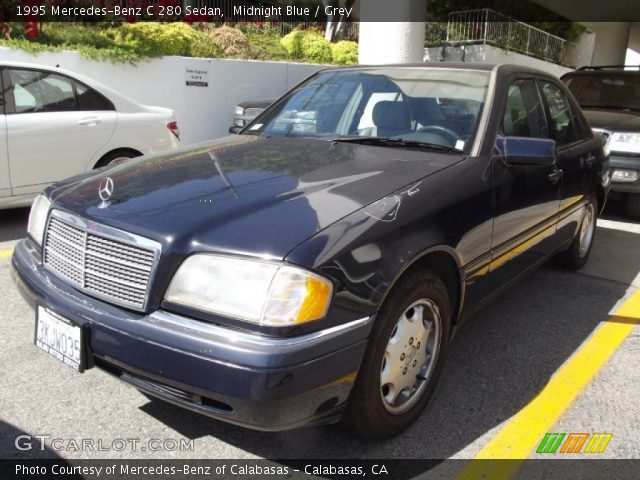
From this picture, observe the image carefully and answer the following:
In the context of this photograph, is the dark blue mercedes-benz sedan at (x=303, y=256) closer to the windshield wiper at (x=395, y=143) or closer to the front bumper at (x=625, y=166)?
the windshield wiper at (x=395, y=143)

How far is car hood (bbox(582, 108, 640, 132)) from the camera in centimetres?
644

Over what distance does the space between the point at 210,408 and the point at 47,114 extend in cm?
431

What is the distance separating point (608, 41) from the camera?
2277cm

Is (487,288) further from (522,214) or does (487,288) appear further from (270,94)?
(270,94)

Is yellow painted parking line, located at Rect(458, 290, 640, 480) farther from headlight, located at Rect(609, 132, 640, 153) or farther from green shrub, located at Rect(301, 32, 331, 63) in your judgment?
green shrub, located at Rect(301, 32, 331, 63)

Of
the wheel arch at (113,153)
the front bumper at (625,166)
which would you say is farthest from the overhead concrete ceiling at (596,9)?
the wheel arch at (113,153)

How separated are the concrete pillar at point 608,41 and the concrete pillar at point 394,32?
646 inches

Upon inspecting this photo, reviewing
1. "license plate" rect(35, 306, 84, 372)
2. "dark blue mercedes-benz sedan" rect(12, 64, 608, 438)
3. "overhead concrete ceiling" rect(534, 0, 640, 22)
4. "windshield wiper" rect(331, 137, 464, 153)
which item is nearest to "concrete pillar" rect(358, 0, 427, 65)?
"dark blue mercedes-benz sedan" rect(12, 64, 608, 438)

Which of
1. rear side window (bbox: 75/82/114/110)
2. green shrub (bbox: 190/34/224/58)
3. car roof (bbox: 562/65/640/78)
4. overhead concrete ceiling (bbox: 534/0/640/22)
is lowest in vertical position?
rear side window (bbox: 75/82/114/110)

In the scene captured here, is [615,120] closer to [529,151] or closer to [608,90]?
[608,90]

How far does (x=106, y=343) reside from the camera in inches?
83.7

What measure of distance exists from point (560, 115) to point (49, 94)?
446cm

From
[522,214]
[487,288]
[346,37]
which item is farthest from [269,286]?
[346,37]

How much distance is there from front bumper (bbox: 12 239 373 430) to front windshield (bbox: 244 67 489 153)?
4.74 ft
